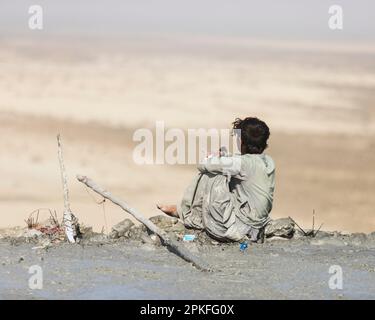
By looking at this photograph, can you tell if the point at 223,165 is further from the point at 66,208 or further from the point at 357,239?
the point at 357,239

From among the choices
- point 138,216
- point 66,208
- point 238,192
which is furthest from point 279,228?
point 66,208

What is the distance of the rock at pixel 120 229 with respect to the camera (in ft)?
38.0

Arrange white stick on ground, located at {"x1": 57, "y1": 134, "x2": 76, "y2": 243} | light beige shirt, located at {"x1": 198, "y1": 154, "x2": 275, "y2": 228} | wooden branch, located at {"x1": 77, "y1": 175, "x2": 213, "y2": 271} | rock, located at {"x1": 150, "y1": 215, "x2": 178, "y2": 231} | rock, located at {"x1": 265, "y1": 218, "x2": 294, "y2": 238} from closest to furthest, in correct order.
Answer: wooden branch, located at {"x1": 77, "y1": 175, "x2": 213, "y2": 271} → white stick on ground, located at {"x1": 57, "y1": 134, "x2": 76, "y2": 243} → light beige shirt, located at {"x1": 198, "y1": 154, "x2": 275, "y2": 228} → rock, located at {"x1": 265, "y1": 218, "x2": 294, "y2": 238} → rock, located at {"x1": 150, "y1": 215, "x2": 178, "y2": 231}

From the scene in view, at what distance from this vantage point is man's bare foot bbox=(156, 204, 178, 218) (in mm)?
11586

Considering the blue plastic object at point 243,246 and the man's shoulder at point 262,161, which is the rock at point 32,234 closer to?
the blue plastic object at point 243,246

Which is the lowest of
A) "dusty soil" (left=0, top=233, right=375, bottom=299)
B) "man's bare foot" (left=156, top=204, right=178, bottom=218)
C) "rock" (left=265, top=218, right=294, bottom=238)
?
"dusty soil" (left=0, top=233, right=375, bottom=299)

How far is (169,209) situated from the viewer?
1159 centimetres

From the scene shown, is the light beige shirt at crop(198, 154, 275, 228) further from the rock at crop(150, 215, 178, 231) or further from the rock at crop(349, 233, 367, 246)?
the rock at crop(349, 233, 367, 246)

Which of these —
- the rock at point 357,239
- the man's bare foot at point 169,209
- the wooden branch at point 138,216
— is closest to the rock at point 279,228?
the rock at point 357,239

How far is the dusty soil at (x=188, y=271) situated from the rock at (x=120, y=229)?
151 millimetres

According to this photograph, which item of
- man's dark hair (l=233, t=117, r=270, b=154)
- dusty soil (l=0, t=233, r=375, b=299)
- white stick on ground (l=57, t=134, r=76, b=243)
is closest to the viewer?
dusty soil (l=0, t=233, r=375, b=299)

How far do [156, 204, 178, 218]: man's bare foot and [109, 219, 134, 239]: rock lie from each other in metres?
0.45

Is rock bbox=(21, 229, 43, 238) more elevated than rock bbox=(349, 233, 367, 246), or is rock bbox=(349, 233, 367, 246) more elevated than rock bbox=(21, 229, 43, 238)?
rock bbox=(21, 229, 43, 238)

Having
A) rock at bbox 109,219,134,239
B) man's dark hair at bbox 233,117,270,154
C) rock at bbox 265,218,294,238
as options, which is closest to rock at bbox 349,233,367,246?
rock at bbox 265,218,294,238
